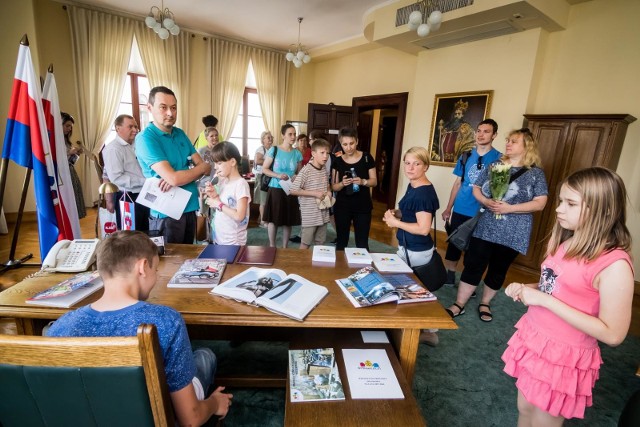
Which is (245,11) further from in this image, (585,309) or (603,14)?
(585,309)

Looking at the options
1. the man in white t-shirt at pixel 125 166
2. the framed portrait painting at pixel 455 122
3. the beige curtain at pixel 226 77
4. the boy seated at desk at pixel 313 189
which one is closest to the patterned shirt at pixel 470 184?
the boy seated at desk at pixel 313 189

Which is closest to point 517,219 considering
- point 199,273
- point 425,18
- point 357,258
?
point 357,258

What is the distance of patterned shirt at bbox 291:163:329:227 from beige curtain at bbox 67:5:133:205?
408 cm

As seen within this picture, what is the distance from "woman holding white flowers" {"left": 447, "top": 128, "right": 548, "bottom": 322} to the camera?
84.9 inches

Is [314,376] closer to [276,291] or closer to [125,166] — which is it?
[276,291]

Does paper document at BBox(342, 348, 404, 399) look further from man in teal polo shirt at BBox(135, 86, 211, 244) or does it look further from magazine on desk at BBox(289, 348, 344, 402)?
man in teal polo shirt at BBox(135, 86, 211, 244)

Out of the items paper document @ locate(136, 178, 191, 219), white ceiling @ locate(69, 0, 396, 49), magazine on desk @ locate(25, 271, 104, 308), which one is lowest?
magazine on desk @ locate(25, 271, 104, 308)

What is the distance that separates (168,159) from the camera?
6.64 ft

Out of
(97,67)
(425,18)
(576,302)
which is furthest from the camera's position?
(97,67)

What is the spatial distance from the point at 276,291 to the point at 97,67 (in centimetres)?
589

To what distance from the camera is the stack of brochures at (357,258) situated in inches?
68.5

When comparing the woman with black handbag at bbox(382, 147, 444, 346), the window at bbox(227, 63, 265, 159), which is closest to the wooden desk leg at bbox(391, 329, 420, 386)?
the woman with black handbag at bbox(382, 147, 444, 346)

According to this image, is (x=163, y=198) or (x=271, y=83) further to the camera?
(x=271, y=83)

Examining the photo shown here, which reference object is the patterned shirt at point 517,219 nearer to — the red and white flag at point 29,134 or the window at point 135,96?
the red and white flag at point 29,134
